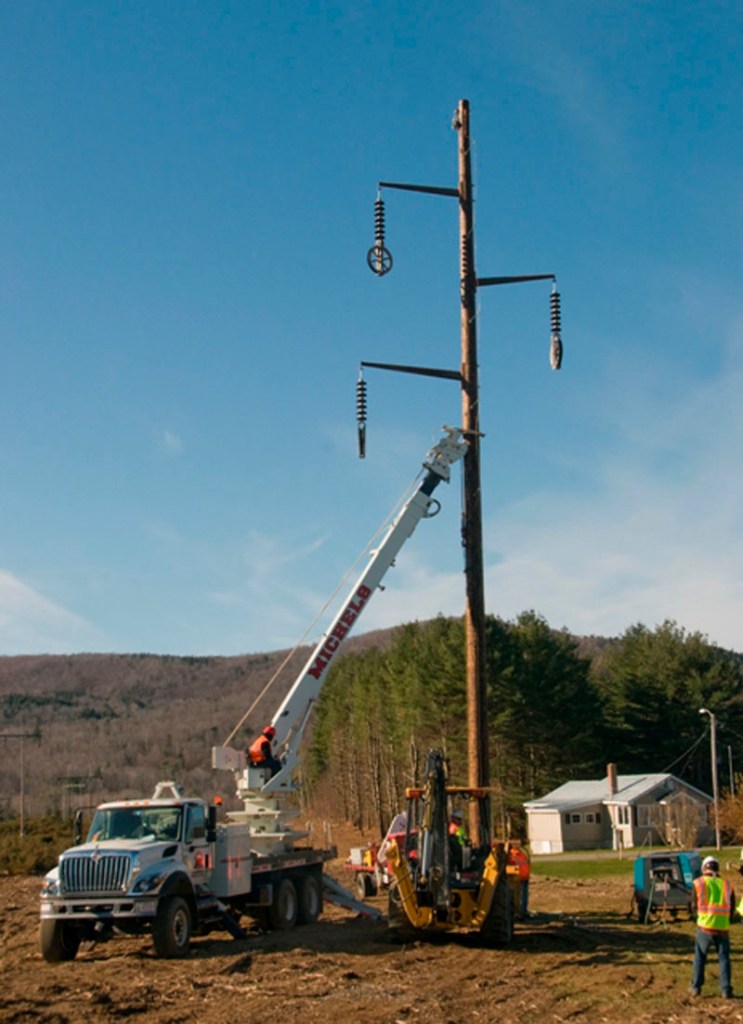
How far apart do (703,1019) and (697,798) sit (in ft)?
183

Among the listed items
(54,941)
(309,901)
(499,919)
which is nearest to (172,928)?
(54,941)

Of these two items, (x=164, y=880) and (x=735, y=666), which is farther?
(x=735, y=666)

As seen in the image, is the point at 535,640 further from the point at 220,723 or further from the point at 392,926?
the point at 220,723

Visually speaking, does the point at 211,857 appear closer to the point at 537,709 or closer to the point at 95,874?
the point at 95,874

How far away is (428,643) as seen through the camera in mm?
71625

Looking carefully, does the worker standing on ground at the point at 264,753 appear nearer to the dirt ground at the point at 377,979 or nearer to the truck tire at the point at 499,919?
the dirt ground at the point at 377,979

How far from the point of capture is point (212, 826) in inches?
754

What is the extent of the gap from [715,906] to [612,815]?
52560mm

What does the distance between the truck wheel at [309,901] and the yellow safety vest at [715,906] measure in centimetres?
1028

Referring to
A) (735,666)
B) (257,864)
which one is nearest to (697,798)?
(735,666)

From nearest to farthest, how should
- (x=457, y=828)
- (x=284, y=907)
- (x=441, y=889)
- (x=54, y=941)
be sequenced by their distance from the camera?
(x=441, y=889) → (x=54, y=941) → (x=457, y=828) → (x=284, y=907)

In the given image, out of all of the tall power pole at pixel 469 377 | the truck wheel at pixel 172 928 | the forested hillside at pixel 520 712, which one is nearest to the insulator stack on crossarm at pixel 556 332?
the tall power pole at pixel 469 377

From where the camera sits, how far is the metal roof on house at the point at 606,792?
6269 cm

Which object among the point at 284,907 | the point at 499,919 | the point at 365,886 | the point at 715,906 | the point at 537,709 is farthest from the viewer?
the point at 537,709
